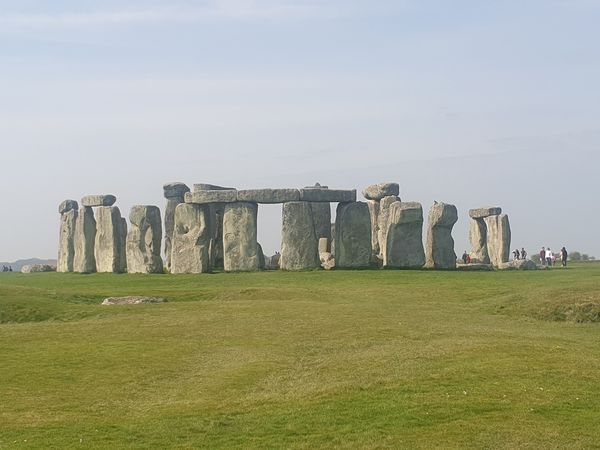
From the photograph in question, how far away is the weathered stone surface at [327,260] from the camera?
160 ft

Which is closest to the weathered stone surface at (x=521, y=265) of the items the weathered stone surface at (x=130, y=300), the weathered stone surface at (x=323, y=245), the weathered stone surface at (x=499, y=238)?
the weathered stone surface at (x=499, y=238)

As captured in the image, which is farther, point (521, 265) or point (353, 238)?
point (521, 265)

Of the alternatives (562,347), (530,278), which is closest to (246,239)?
(530,278)

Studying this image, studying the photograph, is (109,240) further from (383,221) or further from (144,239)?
Result: (383,221)

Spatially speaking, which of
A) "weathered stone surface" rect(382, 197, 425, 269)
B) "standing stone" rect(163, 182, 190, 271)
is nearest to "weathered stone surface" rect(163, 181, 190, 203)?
"standing stone" rect(163, 182, 190, 271)

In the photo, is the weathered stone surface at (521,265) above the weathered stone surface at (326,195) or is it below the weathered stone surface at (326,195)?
below

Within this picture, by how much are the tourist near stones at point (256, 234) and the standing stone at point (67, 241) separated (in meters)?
1.88

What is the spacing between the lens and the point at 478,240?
5972 centimetres

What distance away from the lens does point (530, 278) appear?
4038 centimetres

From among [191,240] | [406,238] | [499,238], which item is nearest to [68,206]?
[191,240]

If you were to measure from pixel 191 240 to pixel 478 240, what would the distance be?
18.5 m

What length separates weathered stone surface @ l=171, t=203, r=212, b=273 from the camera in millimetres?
49031

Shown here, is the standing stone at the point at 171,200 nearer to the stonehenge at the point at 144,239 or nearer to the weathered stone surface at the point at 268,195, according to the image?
the stonehenge at the point at 144,239

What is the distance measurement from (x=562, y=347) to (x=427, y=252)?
28.1 m
